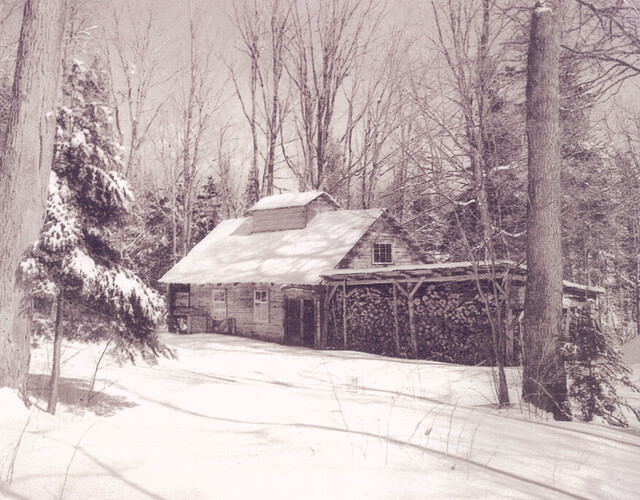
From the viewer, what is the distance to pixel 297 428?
18.3 ft

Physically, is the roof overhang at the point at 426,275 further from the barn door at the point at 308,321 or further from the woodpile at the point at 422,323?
the barn door at the point at 308,321

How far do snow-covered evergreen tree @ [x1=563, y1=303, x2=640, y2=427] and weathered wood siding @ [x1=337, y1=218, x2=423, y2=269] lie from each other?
1234 centimetres

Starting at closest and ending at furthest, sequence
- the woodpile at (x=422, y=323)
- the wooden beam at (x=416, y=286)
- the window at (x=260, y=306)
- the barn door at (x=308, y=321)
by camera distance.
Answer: the woodpile at (x=422, y=323) → the wooden beam at (x=416, y=286) → the barn door at (x=308, y=321) → the window at (x=260, y=306)

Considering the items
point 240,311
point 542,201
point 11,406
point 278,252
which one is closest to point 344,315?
point 278,252

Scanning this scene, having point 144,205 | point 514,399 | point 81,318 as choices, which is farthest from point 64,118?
point 144,205

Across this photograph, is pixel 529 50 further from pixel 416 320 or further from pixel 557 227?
pixel 416 320

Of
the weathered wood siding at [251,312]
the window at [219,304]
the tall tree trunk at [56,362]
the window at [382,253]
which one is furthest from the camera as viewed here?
the window at [219,304]

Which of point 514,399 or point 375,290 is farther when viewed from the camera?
point 375,290

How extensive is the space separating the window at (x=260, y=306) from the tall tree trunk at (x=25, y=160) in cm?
1606

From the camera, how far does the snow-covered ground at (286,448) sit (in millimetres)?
3656

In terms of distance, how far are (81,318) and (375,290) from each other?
12454 millimetres

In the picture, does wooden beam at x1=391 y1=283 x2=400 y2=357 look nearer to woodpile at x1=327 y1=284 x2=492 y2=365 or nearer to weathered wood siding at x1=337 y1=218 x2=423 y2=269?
woodpile at x1=327 y1=284 x2=492 y2=365

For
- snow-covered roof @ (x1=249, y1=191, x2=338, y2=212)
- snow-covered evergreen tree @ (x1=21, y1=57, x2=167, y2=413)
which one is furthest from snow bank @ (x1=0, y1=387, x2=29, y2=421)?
snow-covered roof @ (x1=249, y1=191, x2=338, y2=212)

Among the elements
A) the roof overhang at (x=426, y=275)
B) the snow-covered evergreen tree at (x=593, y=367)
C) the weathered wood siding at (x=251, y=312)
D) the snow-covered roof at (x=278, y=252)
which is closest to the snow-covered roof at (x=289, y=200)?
the snow-covered roof at (x=278, y=252)
